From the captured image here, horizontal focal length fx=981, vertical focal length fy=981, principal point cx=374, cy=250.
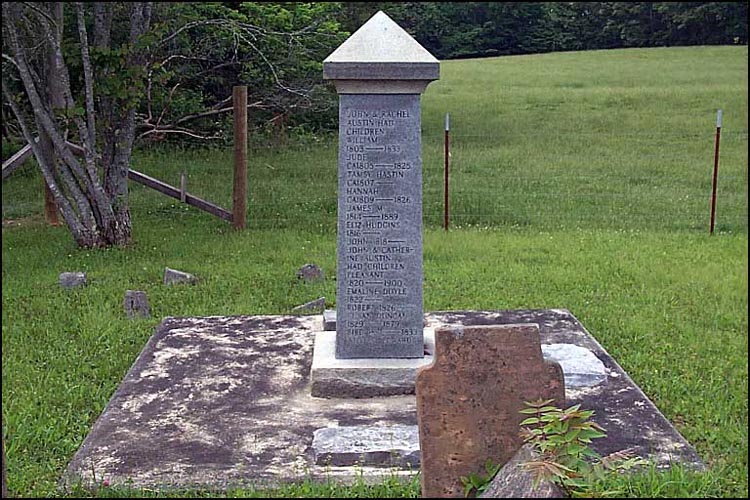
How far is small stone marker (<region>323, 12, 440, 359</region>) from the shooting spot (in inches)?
203

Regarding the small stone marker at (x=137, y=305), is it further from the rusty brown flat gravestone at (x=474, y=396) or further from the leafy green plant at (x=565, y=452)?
the leafy green plant at (x=565, y=452)

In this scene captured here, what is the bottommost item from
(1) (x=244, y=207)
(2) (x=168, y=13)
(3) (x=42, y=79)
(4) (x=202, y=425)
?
(4) (x=202, y=425)

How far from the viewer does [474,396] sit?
3576 mm

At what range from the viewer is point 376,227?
17.6 ft

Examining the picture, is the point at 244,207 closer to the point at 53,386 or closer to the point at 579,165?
the point at 53,386

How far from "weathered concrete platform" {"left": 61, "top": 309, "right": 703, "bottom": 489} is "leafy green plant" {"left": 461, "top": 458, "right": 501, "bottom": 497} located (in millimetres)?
774

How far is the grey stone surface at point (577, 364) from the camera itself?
532 cm

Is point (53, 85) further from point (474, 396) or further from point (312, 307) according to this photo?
point (474, 396)

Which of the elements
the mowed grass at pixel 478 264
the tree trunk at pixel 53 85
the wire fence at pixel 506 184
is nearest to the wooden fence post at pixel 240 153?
the mowed grass at pixel 478 264

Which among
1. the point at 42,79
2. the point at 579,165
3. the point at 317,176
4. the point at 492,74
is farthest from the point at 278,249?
the point at 492,74

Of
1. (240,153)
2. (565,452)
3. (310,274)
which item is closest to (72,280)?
(310,274)

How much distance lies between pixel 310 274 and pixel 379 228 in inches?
116

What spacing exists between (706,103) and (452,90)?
680 cm

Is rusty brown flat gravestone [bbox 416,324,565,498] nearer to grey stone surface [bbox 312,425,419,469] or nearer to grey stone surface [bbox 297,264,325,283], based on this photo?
grey stone surface [bbox 312,425,419,469]
